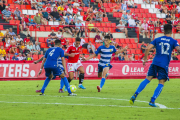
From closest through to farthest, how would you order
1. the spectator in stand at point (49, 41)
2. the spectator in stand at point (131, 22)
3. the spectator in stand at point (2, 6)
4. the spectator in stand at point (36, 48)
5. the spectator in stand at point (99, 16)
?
1. the spectator in stand at point (36, 48)
2. the spectator in stand at point (49, 41)
3. the spectator in stand at point (2, 6)
4. the spectator in stand at point (99, 16)
5. the spectator in stand at point (131, 22)

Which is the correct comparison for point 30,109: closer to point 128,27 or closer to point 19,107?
point 19,107

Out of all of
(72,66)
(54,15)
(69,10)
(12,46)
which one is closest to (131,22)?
(69,10)

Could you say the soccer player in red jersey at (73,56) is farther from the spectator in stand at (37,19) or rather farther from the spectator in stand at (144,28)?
the spectator in stand at (144,28)

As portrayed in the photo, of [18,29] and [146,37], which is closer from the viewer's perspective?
[18,29]

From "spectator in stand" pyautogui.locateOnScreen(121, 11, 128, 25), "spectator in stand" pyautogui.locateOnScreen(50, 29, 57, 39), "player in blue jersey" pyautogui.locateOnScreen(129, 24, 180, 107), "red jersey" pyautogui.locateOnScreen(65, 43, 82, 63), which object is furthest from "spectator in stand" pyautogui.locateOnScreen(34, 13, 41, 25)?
"player in blue jersey" pyautogui.locateOnScreen(129, 24, 180, 107)

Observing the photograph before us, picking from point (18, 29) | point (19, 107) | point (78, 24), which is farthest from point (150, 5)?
point (19, 107)

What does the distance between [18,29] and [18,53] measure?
105 inches

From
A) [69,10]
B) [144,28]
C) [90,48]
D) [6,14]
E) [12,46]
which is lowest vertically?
[90,48]

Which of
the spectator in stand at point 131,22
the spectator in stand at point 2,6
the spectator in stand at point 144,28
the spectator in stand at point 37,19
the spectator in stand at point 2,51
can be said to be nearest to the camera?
the spectator in stand at point 2,51

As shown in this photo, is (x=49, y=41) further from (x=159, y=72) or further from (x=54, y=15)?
(x=159, y=72)

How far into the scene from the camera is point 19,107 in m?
8.67

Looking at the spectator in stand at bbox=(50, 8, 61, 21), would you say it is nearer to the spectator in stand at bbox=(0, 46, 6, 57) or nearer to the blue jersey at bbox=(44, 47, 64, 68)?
the spectator in stand at bbox=(0, 46, 6, 57)

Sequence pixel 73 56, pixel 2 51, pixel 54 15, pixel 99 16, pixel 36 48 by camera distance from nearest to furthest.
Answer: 1. pixel 73 56
2. pixel 2 51
3. pixel 36 48
4. pixel 54 15
5. pixel 99 16

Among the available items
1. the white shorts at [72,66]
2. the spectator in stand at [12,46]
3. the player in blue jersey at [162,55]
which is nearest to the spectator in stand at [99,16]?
the spectator in stand at [12,46]
